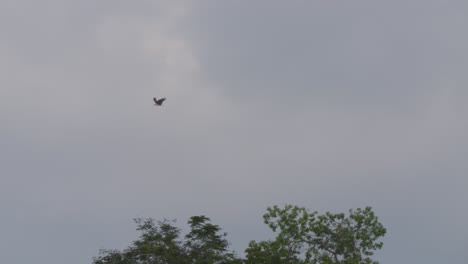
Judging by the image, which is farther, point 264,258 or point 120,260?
point 120,260

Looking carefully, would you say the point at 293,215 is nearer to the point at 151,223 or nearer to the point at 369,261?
the point at 369,261

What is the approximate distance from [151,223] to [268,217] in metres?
11.1

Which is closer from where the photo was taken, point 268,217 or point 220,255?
point 268,217

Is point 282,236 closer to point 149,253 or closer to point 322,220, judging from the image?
point 322,220

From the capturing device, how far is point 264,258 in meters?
58.3

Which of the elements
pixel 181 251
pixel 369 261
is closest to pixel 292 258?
pixel 369 261

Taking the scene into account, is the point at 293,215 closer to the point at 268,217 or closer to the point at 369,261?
the point at 268,217

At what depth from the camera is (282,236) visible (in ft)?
190

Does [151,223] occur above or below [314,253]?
above

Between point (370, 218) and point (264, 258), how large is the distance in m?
7.60

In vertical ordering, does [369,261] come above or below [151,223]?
below

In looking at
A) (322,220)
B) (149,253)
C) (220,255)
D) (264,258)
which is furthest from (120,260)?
(322,220)

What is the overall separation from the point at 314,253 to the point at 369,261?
143 inches

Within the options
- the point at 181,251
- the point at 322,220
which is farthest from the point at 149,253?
the point at 322,220
